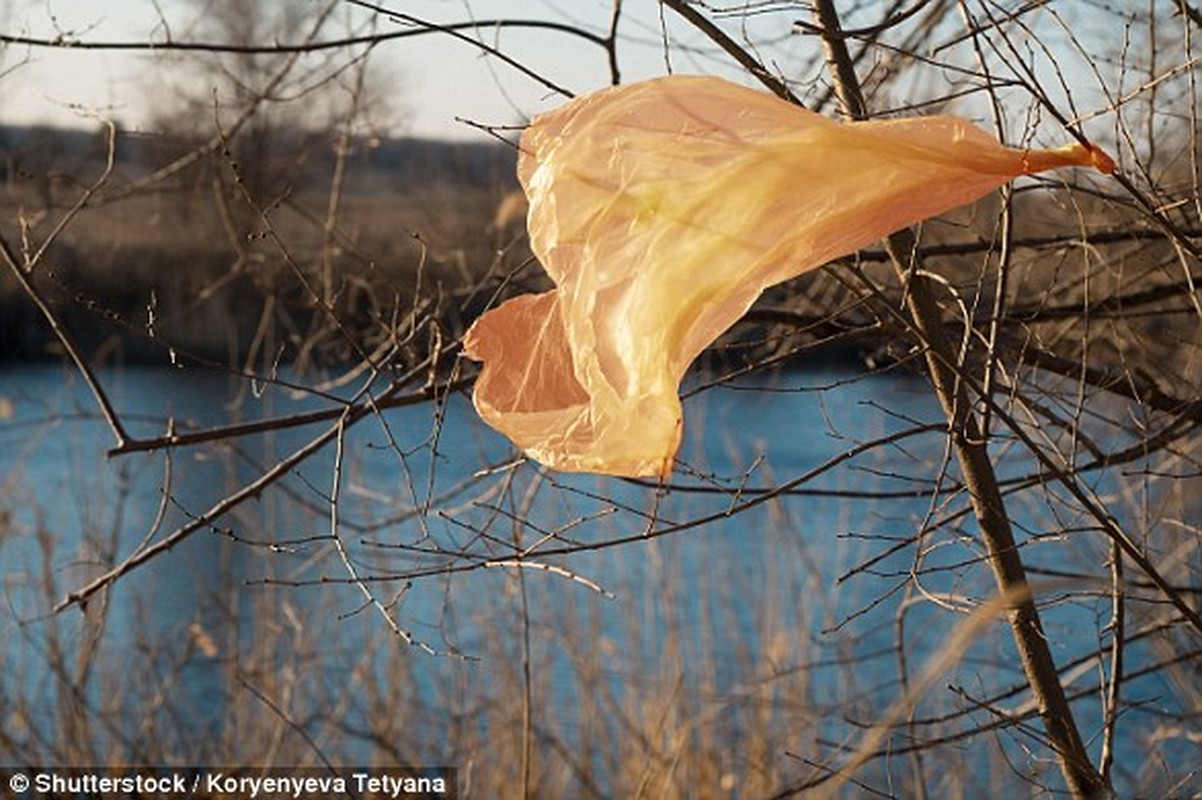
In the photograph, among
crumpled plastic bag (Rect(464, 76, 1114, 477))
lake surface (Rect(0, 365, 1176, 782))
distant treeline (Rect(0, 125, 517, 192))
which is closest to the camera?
crumpled plastic bag (Rect(464, 76, 1114, 477))

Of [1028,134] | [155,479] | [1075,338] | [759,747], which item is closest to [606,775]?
[759,747]

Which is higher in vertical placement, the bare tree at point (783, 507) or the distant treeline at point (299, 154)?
the distant treeline at point (299, 154)

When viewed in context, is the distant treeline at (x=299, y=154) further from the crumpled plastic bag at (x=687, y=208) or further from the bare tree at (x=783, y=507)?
the crumpled plastic bag at (x=687, y=208)

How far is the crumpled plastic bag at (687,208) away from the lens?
1.42 metres

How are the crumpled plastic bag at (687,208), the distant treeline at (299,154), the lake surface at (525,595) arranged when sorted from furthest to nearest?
1. the lake surface at (525,595)
2. the distant treeline at (299,154)
3. the crumpled plastic bag at (687,208)

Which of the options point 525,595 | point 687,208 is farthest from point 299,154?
point 687,208

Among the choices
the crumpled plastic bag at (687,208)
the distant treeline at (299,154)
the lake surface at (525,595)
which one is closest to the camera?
the crumpled plastic bag at (687,208)

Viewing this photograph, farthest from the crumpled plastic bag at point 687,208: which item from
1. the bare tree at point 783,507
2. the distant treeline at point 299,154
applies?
the distant treeline at point 299,154

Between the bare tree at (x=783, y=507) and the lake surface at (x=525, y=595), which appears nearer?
the bare tree at (x=783, y=507)

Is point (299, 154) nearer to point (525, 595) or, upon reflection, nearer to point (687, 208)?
point (525, 595)

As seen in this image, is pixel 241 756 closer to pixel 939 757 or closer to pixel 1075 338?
pixel 939 757

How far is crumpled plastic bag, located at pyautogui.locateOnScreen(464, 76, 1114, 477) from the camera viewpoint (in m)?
1.42

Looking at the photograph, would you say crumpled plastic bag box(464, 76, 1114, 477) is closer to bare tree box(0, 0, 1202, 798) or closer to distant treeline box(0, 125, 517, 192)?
bare tree box(0, 0, 1202, 798)

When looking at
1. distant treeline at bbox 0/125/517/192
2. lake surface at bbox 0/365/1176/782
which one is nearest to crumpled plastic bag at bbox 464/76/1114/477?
distant treeline at bbox 0/125/517/192
